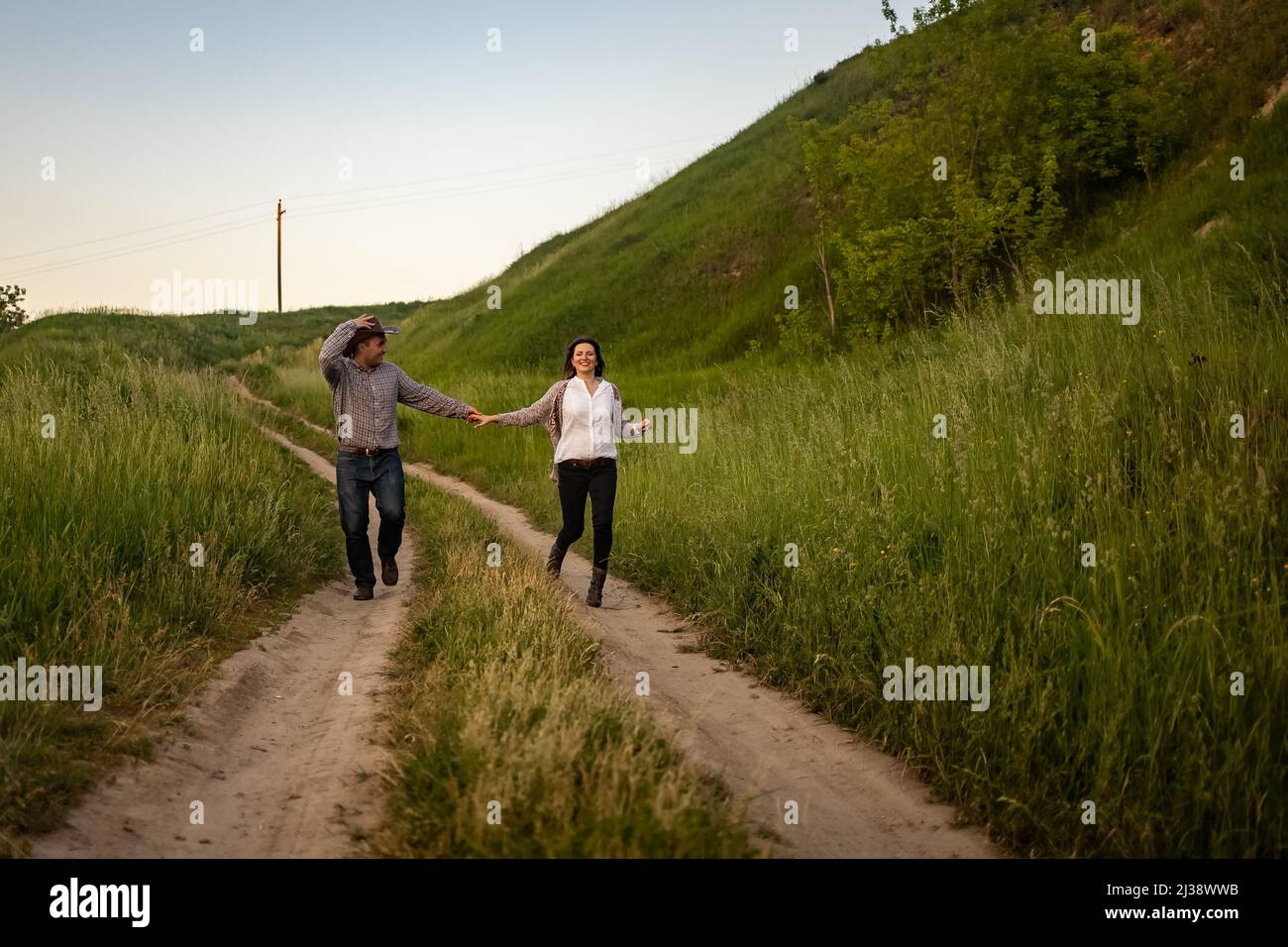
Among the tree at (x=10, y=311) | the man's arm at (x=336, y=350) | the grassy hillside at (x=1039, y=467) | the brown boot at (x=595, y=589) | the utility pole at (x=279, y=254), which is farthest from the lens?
the utility pole at (x=279, y=254)

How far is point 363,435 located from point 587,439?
2.14 m

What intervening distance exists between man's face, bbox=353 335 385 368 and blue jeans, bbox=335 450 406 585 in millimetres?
868

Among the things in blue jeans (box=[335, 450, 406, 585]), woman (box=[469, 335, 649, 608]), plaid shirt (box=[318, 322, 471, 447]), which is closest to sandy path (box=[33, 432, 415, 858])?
blue jeans (box=[335, 450, 406, 585])

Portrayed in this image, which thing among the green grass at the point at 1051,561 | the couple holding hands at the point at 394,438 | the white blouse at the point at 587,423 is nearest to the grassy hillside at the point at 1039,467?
the green grass at the point at 1051,561

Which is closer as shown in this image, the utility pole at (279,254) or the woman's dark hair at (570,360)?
the woman's dark hair at (570,360)

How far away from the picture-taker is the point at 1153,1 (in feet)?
66.3

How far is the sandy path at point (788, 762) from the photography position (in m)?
3.76

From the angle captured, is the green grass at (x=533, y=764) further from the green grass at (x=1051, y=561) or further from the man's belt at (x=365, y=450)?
the man's belt at (x=365, y=450)

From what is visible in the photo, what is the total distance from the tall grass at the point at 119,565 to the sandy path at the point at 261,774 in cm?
16

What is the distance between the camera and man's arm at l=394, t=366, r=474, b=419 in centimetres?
871
